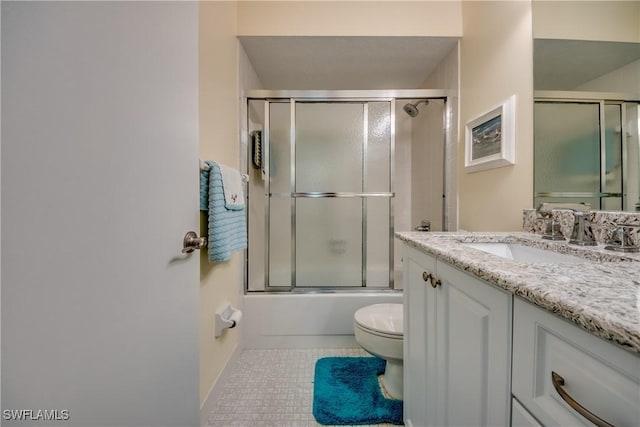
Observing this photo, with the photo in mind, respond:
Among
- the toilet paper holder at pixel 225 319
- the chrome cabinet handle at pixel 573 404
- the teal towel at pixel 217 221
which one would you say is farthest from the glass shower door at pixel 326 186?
the chrome cabinet handle at pixel 573 404

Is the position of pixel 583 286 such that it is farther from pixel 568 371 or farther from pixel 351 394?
pixel 351 394

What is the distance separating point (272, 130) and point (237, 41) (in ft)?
2.05

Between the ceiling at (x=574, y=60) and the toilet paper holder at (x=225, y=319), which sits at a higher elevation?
the ceiling at (x=574, y=60)

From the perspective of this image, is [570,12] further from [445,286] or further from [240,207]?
[240,207]

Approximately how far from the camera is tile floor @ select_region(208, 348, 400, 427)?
1184 millimetres

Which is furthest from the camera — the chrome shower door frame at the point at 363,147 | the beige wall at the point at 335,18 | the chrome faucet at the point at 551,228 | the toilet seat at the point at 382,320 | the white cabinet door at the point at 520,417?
the chrome shower door frame at the point at 363,147

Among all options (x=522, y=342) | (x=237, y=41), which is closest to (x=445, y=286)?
(x=522, y=342)

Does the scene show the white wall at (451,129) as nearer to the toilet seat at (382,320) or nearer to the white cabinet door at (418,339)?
the toilet seat at (382,320)

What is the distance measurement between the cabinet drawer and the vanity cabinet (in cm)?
4

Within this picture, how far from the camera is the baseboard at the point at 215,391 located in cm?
115

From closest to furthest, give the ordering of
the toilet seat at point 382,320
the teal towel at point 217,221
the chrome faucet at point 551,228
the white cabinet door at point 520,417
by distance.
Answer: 1. the white cabinet door at point 520,417
2. the chrome faucet at point 551,228
3. the teal towel at point 217,221
4. the toilet seat at point 382,320

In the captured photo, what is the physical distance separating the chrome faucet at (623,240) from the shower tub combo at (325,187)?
1112 millimetres

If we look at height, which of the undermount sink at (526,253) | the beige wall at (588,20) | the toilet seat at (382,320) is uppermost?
the beige wall at (588,20)

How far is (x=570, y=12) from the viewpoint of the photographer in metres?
0.99
